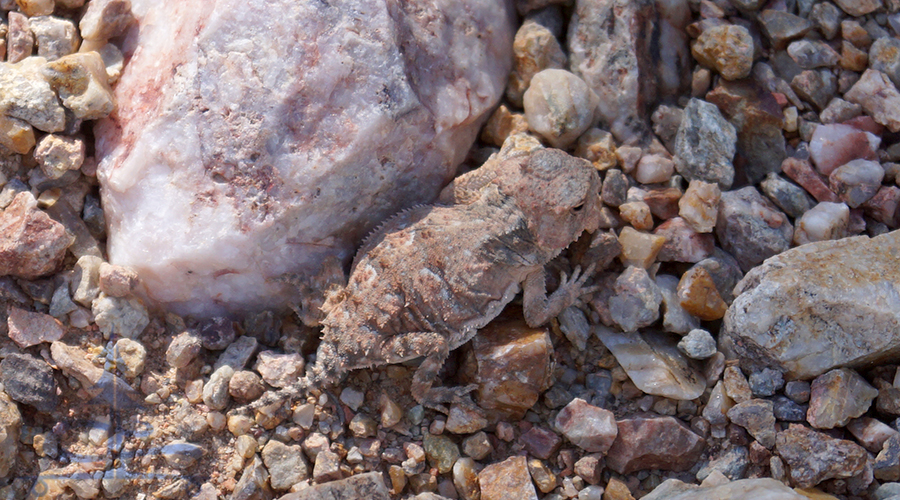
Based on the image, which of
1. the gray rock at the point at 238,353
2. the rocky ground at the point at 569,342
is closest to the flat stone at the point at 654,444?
the rocky ground at the point at 569,342

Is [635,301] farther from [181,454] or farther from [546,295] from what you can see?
[181,454]

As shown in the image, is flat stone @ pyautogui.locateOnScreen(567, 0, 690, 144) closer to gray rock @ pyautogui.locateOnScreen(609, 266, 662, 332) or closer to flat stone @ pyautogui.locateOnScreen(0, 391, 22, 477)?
gray rock @ pyautogui.locateOnScreen(609, 266, 662, 332)

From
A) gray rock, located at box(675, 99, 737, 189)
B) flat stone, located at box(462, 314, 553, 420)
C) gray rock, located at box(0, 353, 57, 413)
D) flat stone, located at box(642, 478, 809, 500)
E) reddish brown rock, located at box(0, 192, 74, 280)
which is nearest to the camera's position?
flat stone, located at box(642, 478, 809, 500)

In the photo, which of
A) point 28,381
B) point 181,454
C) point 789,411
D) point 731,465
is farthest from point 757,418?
point 28,381

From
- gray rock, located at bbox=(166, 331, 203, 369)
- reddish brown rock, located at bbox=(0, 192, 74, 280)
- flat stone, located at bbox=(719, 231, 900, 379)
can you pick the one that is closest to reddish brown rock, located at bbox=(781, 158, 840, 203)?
flat stone, located at bbox=(719, 231, 900, 379)

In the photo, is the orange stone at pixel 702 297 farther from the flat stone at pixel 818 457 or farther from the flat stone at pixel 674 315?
the flat stone at pixel 818 457

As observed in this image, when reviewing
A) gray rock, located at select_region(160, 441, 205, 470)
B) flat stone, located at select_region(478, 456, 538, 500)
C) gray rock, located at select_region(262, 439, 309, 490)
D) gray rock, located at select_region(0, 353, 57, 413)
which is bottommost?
flat stone, located at select_region(478, 456, 538, 500)
